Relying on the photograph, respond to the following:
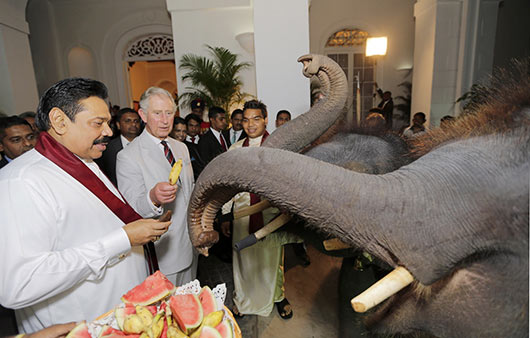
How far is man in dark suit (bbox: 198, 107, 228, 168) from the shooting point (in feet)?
15.6

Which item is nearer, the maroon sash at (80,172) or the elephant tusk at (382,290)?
the elephant tusk at (382,290)

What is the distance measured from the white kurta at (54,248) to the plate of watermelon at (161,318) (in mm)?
308

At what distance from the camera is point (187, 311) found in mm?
1074

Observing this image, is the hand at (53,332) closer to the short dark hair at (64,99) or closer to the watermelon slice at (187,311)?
the watermelon slice at (187,311)

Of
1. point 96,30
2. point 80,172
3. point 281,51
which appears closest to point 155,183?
point 80,172

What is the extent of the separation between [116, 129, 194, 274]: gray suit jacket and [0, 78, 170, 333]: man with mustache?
61 cm

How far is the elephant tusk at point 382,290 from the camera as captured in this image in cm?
82

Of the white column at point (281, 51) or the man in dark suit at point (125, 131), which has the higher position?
the white column at point (281, 51)

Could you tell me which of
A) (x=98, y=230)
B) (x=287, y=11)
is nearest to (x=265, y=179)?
(x=98, y=230)

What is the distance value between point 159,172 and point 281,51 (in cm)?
297

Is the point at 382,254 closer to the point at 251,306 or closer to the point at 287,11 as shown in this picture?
the point at 251,306

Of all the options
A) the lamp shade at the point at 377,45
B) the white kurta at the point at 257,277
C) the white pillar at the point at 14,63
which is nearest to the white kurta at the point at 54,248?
the white kurta at the point at 257,277

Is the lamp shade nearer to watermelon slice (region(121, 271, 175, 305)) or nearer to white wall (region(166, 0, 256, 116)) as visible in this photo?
white wall (region(166, 0, 256, 116))

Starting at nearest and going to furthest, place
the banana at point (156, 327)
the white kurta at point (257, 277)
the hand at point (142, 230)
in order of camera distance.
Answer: the banana at point (156, 327)
the hand at point (142, 230)
the white kurta at point (257, 277)
